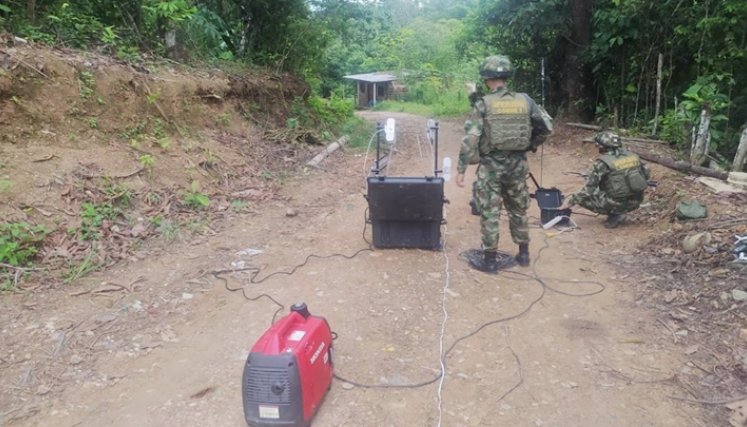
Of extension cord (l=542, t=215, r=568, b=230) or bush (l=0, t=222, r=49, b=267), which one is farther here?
extension cord (l=542, t=215, r=568, b=230)

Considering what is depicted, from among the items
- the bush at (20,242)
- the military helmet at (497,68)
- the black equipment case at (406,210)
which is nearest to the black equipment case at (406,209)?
the black equipment case at (406,210)

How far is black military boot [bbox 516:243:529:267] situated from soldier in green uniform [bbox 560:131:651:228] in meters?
1.62

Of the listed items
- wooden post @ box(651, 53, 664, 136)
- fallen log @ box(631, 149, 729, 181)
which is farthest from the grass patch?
wooden post @ box(651, 53, 664, 136)

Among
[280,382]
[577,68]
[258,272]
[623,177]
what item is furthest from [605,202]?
[577,68]

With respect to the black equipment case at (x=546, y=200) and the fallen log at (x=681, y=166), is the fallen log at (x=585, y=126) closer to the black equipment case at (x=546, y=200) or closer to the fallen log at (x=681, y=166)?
the fallen log at (x=681, y=166)

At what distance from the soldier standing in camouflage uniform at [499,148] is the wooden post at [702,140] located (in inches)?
161

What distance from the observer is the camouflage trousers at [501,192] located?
4980mm

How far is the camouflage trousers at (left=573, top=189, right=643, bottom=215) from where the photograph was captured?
6.12m

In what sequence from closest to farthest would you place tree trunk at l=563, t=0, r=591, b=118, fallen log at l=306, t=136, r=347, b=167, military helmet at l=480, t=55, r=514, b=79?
military helmet at l=480, t=55, r=514, b=79 < fallen log at l=306, t=136, r=347, b=167 < tree trunk at l=563, t=0, r=591, b=118

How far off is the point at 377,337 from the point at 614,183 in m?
3.84

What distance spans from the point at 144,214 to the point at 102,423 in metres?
3.29

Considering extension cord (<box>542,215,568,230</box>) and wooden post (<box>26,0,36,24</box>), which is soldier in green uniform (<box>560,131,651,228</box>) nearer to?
extension cord (<box>542,215,568,230</box>)

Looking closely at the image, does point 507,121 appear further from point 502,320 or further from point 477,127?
point 502,320

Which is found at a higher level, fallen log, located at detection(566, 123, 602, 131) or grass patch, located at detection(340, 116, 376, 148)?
fallen log, located at detection(566, 123, 602, 131)
